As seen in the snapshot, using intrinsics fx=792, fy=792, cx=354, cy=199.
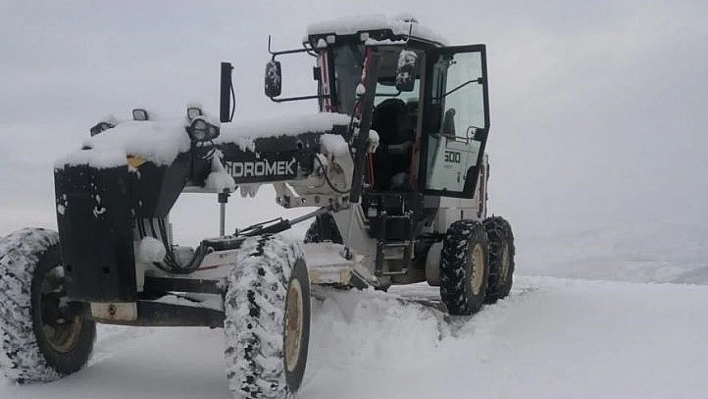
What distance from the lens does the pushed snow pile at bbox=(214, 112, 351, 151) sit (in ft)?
17.9

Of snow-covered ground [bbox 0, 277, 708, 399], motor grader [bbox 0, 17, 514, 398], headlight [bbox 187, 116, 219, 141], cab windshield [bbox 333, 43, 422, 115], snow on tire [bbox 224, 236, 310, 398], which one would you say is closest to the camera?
snow on tire [bbox 224, 236, 310, 398]

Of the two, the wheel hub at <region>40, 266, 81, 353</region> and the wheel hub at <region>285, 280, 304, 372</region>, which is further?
the wheel hub at <region>40, 266, 81, 353</region>

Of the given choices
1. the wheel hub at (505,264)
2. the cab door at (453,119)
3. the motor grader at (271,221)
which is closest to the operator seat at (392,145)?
the motor grader at (271,221)

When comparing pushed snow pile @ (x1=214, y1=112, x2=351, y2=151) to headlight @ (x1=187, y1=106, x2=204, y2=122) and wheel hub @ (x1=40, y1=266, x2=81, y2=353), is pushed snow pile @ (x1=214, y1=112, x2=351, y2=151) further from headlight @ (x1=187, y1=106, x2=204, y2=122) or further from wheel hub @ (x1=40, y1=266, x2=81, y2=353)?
wheel hub @ (x1=40, y1=266, x2=81, y2=353)

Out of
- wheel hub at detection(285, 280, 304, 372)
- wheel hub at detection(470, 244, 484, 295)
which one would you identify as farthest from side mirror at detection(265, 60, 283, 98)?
wheel hub at detection(285, 280, 304, 372)

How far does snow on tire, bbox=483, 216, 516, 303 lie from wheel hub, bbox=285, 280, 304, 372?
472cm

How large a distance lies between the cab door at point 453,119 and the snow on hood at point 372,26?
26 centimetres

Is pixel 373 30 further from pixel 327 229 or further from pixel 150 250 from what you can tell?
pixel 150 250

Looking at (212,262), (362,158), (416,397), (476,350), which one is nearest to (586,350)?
(476,350)

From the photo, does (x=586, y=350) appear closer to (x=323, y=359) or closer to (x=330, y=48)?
(x=323, y=359)

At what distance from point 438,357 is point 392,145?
9.86ft

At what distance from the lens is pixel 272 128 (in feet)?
18.5

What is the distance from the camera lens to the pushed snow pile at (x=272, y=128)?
5.45 metres

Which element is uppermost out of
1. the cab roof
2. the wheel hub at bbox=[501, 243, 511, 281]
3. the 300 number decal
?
the cab roof
